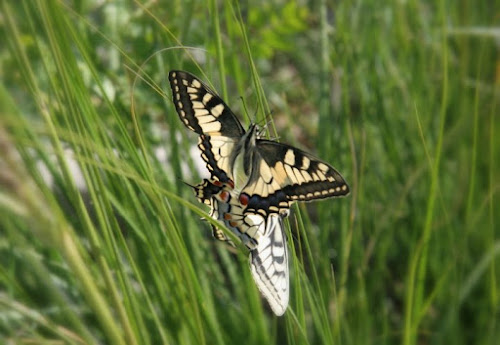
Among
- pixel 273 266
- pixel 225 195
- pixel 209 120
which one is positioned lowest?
pixel 273 266

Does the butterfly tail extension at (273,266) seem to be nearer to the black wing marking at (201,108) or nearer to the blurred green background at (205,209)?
the blurred green background at (205,209)

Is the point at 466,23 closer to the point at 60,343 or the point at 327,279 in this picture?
the point at 327,279

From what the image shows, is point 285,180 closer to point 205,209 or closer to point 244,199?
point 244,199

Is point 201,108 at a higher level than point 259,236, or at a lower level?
higher

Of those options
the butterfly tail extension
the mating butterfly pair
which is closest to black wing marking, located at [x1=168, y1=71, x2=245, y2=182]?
the mating butterfly pair

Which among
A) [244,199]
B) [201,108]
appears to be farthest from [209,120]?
[244,199]

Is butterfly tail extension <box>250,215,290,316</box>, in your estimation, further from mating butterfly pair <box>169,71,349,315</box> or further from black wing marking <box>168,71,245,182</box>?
black wing marking <box>168,71,245,182</box>
